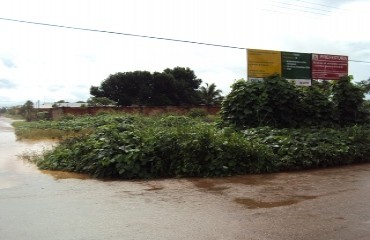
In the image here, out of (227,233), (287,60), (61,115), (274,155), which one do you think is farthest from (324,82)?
(61,115)

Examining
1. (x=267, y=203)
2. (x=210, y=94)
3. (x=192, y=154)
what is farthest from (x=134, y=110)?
(x=267, y=203)

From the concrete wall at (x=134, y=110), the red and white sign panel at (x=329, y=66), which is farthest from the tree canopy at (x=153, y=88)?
the red and white sign panel at (x=329, y=66)

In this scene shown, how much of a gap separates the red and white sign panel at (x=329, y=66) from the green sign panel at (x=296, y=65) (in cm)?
33

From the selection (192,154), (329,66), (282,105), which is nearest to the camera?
(192,154)

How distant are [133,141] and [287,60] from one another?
8.29 metres

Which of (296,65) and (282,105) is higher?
(296,65)

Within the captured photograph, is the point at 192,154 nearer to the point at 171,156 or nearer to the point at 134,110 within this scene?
the point at 171,156

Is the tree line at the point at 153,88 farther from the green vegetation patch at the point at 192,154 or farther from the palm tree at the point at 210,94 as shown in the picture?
the green vegetation patch at the point at 192,154

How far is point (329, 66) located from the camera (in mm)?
16844

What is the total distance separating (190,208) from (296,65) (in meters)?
11.1

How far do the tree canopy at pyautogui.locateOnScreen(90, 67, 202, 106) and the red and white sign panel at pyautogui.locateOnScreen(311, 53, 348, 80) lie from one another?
148ft

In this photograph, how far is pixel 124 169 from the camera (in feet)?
30.1

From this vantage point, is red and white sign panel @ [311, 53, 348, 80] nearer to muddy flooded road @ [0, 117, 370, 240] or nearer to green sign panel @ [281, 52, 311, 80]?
green sign panel @ [281, 52, 311, 80]

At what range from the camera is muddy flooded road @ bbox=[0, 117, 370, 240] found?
16.9 ft
